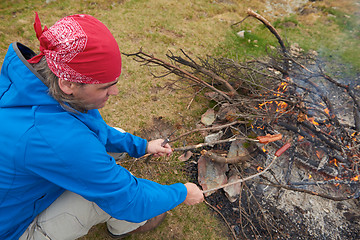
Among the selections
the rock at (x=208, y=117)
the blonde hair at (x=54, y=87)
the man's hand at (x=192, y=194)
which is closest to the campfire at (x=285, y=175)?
the rock at (x=208, y=117)

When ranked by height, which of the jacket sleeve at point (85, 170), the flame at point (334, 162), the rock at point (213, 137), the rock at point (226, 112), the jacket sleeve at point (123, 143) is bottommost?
the rock at point (213, 137)

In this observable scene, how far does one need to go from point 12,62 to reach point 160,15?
4491mm

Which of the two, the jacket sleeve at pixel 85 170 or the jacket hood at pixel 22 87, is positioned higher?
the jacket hood at pixel 22 87

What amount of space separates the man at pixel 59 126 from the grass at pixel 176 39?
1141mm

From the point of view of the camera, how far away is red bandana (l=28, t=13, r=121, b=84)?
1.16 m

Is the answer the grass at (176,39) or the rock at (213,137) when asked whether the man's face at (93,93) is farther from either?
the rock at (213,137)

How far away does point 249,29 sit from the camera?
5500 millimetres

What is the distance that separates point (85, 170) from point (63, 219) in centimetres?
67

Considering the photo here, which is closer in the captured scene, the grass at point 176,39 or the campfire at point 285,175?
the campfire at point 285,175

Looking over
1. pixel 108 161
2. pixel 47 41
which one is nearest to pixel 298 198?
pixel 108 161

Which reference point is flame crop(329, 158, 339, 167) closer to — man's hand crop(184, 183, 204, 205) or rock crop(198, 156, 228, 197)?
rock crop(198, 156, 228, 197)

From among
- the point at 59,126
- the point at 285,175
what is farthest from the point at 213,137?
the point at 59,126

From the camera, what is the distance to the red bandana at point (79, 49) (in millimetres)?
1158

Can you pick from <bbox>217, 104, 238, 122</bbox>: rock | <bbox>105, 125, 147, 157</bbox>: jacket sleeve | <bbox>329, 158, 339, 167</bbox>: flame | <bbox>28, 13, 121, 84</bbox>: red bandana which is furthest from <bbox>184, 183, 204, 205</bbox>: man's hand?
<bbox>329, 158, 339, 167</bbox>: flame
